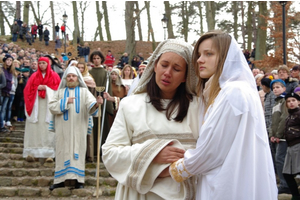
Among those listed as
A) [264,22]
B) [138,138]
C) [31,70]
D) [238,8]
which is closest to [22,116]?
[31,70]

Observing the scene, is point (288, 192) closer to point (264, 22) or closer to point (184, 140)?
point (184, 140)

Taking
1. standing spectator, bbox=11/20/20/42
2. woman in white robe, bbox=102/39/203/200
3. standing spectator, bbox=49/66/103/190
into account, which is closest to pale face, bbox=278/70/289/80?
standing spectator, bbox=49/66/103/190

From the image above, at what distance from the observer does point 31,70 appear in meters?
11.5

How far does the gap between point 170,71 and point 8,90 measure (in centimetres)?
864

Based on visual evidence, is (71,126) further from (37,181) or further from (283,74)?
(283,74)

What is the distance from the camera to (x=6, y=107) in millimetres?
10359

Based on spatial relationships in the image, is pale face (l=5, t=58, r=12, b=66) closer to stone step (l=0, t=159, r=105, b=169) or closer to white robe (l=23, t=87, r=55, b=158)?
white robe (l=23, t=87, r=55, b=158)

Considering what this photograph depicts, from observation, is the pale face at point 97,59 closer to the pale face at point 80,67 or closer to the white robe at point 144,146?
the pale face at point 80,67

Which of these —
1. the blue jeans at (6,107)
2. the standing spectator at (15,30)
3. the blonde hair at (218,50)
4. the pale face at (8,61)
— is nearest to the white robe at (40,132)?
the blue jeans at (6,107)

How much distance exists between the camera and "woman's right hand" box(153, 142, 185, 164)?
219cm

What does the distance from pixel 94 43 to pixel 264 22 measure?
63.6ft

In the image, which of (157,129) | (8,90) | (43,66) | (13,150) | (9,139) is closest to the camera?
(157,129)

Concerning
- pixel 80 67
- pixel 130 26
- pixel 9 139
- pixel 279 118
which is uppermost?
pixel 130 26

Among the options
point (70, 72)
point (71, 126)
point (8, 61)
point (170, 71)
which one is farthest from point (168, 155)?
point (8, 61)
